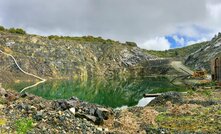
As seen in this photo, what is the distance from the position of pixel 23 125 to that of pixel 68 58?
383 ft

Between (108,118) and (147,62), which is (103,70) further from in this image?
(108,118)

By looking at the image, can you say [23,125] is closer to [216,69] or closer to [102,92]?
[216,69]

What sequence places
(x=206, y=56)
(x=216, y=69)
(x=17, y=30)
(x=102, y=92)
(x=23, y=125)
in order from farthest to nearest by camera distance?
(x=17, y=30), (x=206, y=56), (x=102, y=92), (x=216, y=69), (x=23, y=125)

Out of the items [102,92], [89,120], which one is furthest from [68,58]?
[89,120]

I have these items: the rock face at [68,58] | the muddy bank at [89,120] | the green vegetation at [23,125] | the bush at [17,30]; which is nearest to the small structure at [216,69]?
the muddy bank at [89,120]

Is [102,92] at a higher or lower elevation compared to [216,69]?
lower

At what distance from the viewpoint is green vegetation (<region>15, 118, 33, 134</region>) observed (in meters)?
14.3

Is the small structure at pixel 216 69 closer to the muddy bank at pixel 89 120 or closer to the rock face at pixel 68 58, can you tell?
the muddy bank at pixel 89 120

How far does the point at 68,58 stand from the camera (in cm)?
13075

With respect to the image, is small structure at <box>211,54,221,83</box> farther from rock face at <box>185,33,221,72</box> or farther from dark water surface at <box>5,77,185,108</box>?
rock face at <box>185,33,221,72</box>

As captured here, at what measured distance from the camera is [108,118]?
20.0 metres

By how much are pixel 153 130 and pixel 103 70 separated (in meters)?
122

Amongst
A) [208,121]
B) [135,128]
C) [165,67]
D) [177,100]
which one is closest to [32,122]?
[135,128]

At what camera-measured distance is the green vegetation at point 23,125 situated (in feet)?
47.0
